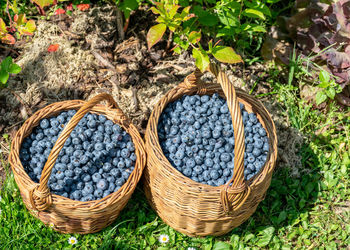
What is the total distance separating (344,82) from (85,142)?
2.05 metres

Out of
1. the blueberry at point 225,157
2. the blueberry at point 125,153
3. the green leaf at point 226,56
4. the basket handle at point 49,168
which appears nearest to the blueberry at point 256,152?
the blueberry at point 225,157

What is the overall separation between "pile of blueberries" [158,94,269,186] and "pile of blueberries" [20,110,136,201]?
295mm

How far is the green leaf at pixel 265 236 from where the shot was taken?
2.72 metres

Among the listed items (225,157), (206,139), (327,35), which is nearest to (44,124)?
(206,139)

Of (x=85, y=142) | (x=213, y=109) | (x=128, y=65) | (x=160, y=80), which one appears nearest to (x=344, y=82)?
(x=213, y=109)

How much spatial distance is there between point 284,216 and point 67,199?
5.08 feet

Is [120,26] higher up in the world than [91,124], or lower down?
Answer: higher up

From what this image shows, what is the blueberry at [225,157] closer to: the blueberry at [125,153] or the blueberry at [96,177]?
the blueberry at [125,153]

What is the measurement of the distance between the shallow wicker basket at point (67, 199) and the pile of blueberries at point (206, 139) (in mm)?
225

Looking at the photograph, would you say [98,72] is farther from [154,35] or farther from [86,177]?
[86,177]

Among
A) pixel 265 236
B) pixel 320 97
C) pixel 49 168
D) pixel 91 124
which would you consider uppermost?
pixel 49 168

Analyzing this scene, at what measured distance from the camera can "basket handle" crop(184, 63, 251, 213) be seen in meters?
2.05

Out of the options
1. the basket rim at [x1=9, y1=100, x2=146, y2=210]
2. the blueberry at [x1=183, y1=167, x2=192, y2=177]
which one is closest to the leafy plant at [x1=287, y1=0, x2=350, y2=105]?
the blueberry at [x1=183, y1=167, x2=192, y2=177]

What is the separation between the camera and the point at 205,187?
7.30 feet
